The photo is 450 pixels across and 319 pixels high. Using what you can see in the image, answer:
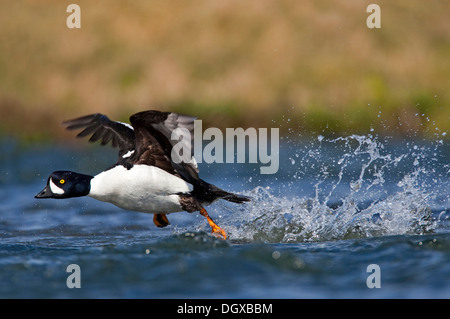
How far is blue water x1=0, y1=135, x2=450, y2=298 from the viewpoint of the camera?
23.2ft

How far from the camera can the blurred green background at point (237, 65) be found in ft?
60.8

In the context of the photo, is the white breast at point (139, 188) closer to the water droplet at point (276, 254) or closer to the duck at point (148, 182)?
the duck at point (148, 182)

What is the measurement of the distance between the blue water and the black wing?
850 mm

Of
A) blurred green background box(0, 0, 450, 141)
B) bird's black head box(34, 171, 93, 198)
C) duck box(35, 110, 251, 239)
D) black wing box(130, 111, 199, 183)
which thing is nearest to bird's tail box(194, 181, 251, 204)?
duck box(35, 110, 251, 239)

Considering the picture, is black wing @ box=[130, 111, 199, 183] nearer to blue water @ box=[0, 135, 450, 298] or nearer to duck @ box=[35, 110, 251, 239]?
duck @ box=[35, 110, 251, 239]

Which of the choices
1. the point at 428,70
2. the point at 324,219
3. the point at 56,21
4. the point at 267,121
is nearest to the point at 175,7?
the point at 56,21

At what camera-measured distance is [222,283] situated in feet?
23.6

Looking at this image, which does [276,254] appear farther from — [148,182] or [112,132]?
[112,132]

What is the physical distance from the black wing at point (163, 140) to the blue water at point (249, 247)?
85 cm

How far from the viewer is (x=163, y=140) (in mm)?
8578

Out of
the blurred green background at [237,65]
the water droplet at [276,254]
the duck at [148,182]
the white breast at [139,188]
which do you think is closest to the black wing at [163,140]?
the duck at [148,182]

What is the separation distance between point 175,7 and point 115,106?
4.80 m

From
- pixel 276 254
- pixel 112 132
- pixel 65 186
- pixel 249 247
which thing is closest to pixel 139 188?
pixel 65 186

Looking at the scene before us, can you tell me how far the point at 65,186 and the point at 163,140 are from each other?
1.32 meters
